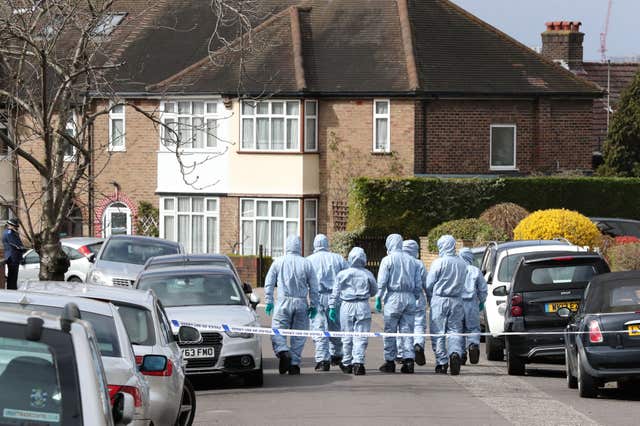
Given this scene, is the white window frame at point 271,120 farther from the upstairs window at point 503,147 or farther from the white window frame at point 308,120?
the upstairs window at point 503,147

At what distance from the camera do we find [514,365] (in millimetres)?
17500

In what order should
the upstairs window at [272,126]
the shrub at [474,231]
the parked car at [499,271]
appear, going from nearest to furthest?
the parked car at [499,271] < the shrub at [474,231] < the upstairs window at [272,126]

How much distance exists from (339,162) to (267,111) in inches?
108

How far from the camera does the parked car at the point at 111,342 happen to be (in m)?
8.17

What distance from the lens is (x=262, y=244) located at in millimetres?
41219

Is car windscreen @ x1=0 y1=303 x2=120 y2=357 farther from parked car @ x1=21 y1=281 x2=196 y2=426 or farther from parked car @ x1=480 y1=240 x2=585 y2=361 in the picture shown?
parked car @ x1=480 y1=240 x2=585 y2=361

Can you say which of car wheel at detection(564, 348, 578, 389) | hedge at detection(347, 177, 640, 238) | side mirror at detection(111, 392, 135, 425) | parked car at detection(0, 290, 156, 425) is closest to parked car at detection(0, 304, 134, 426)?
side mirror at detection(111, 392, 135, 425)

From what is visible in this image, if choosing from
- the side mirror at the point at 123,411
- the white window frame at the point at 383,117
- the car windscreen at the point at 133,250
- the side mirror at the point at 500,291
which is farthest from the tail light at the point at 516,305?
the white window frame at the point at 383,117

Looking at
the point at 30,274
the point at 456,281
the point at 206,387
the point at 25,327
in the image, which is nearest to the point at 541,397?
the point at 456,281

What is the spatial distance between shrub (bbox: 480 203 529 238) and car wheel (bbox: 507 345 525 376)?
676 inches

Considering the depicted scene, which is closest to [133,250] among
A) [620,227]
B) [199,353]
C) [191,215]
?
[199,353]

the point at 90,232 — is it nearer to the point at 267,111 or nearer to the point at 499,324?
the point at 267,111

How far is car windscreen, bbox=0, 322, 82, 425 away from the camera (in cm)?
564

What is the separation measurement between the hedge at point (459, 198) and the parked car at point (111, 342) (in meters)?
28.5
